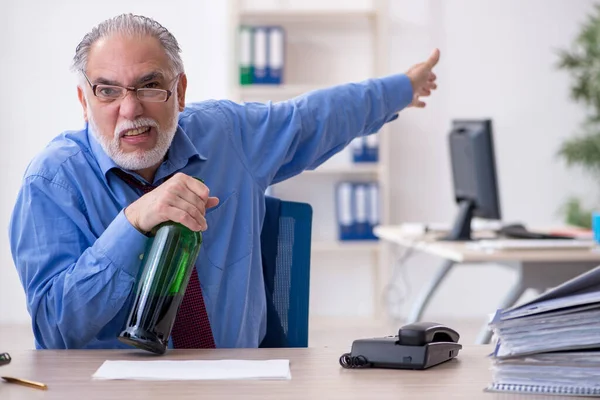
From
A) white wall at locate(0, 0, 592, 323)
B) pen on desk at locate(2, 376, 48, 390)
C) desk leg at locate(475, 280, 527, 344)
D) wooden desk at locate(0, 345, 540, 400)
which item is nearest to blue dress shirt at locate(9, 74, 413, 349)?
wooden desk at locate(0, 345, 540, 400)

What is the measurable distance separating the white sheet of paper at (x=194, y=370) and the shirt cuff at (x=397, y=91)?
0.99 meters

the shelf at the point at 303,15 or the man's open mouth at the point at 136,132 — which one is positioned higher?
the shelf at the point at 303,15

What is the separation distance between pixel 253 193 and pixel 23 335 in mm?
3474

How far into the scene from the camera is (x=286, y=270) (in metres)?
1.82

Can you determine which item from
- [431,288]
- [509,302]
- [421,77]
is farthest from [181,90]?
[431,288]

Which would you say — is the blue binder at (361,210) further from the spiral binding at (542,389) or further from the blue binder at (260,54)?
the spiral binding at (542,389)

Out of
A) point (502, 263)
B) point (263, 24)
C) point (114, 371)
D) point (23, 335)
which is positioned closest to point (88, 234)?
point (114, 371)

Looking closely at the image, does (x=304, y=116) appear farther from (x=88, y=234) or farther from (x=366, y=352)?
(x=366, y=352)

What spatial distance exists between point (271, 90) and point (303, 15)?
47 cm

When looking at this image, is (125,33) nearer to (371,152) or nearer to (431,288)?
(431,288)

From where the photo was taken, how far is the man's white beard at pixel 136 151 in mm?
1624

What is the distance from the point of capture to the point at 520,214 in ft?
18.1

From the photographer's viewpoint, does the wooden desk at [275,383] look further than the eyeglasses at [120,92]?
No

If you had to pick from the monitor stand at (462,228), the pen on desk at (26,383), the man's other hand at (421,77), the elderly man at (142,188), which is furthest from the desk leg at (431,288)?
the pen on desk at (26,383)
